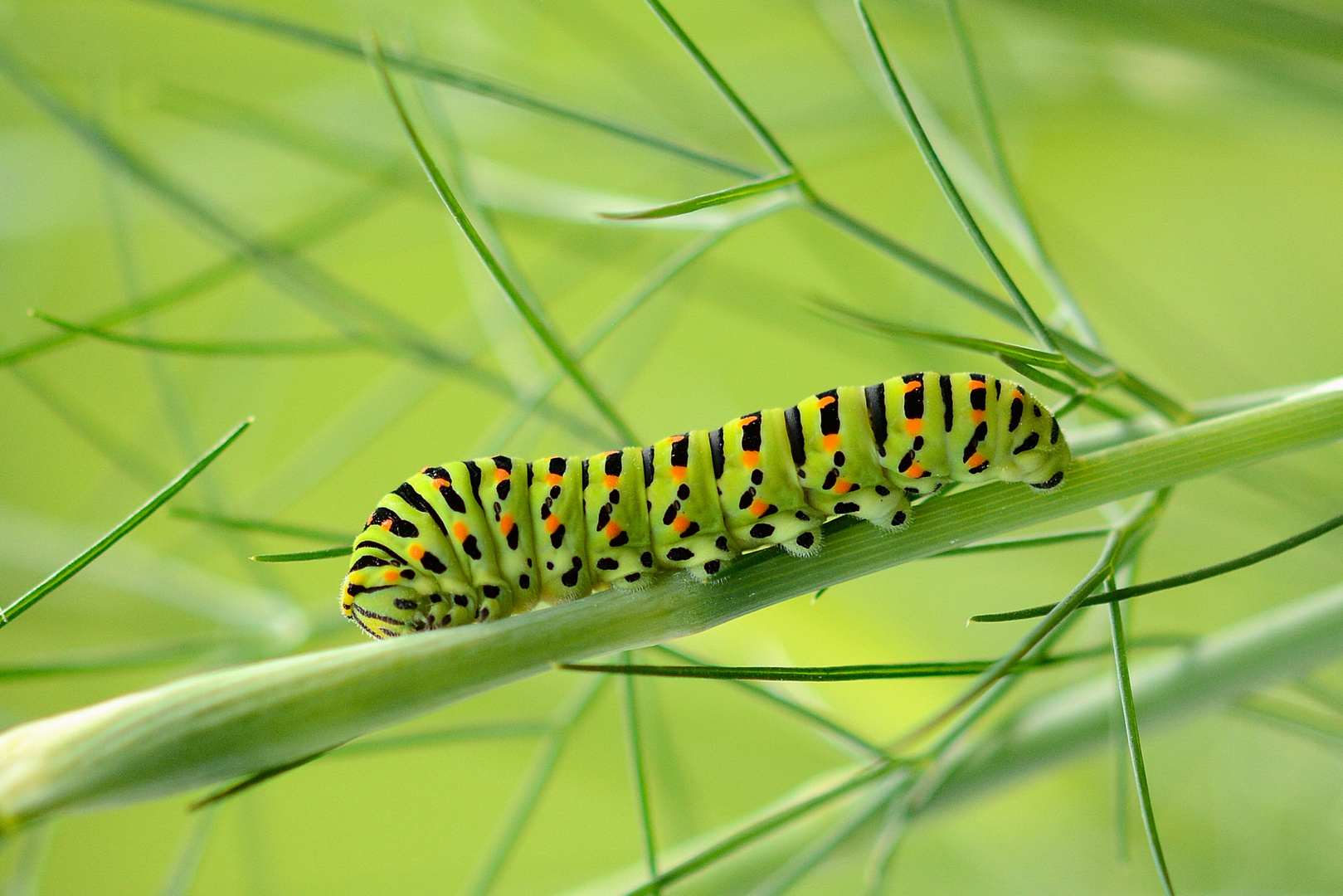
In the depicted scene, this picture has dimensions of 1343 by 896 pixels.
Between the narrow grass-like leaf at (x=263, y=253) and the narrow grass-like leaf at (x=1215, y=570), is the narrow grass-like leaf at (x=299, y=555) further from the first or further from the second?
the narrow grass-like leaf at (x=1215, y=570)

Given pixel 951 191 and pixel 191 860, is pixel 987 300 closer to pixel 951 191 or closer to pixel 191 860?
pixel 951 191

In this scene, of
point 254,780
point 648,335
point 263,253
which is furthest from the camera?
point 648,335

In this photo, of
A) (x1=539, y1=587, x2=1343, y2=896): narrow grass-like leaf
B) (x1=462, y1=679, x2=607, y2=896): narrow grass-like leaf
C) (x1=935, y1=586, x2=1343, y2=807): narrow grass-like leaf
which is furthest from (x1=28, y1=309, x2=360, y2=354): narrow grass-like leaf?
(x1=935, y1=586, x2=1343, y2=807): narrow grass-like leaf

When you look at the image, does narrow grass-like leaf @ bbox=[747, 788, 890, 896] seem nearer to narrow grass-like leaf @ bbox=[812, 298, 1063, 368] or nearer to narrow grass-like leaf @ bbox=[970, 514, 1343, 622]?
narrow grass-like leaf @ bbox=[970, 514, 1343, 622]

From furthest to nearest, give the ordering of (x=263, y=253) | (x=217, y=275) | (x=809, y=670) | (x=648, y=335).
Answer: (x=648, y=335) → (x=217, y=275) → (x=263, y=253) → (x=809, y=670)

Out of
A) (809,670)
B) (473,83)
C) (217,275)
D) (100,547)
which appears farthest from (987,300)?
(217,275)

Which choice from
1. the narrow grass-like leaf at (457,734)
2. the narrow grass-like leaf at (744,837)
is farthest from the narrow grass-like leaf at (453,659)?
the narrow grass-like leaf at (457,734)
